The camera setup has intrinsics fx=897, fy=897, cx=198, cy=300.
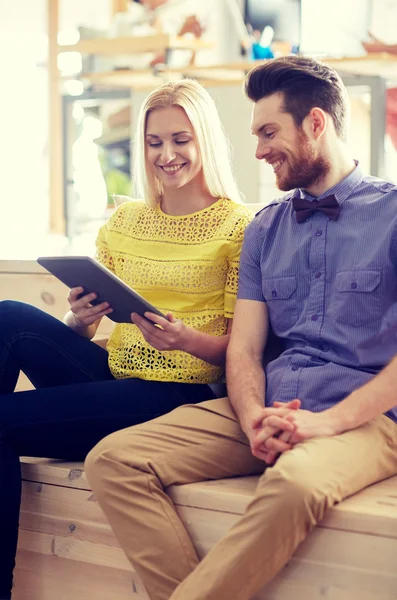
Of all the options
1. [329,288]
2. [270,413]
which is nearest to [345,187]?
[329,288]

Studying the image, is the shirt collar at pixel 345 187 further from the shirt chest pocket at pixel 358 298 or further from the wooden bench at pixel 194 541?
the wooden bench at pixel 194 541

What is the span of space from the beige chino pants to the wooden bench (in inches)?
1.4

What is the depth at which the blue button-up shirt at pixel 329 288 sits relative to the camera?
1402mm

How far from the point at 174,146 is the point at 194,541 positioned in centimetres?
70

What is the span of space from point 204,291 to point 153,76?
174 centimetres

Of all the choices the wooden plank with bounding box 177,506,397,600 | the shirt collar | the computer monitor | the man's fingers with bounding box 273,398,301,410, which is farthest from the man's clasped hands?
the computer monitor

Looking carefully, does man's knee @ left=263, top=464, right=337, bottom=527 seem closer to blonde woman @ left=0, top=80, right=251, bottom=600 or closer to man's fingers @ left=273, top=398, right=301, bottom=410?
man's fingers @ left=273, top=398, right=301, bottom=410

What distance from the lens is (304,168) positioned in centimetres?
149

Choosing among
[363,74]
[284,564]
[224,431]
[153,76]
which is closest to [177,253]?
[224,431]

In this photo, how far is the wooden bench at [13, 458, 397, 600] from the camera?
4.08ft

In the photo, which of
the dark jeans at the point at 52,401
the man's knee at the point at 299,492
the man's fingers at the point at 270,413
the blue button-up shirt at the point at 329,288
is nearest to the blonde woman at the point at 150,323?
the dark jeans at the point at 52,401

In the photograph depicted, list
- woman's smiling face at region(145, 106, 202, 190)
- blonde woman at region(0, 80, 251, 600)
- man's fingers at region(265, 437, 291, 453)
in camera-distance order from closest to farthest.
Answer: man's fingers at region(265, 437, 291, 453) → blonde woman at region(0, 80, 251, 600) → woman's smiling face at region(145, 106, 202, 190)

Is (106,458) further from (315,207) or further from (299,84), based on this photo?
(299,84)

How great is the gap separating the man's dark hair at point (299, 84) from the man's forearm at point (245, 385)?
407 mm
